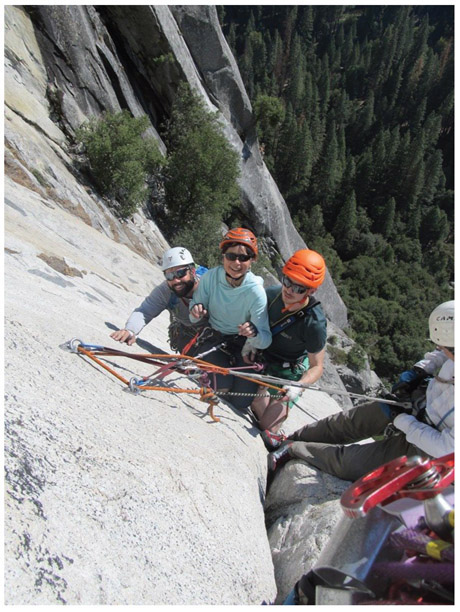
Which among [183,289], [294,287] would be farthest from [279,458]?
[183,289]

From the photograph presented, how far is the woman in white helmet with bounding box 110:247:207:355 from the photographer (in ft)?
17.8

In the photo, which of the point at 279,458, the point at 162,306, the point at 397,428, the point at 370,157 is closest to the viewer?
the point at 397,428

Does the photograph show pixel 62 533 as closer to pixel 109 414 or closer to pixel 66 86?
pixel 109 414

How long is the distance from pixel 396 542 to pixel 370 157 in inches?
3998

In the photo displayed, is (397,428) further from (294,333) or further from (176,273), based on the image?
(176,273)

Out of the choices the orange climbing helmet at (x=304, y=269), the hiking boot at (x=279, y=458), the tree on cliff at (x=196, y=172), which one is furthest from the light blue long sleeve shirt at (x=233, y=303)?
the tree on cliff at (x=196, y=172)

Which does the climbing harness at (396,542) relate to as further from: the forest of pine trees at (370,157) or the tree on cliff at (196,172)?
the forest of pine trees at (370,157)

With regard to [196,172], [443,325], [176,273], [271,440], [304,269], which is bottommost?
[271,440]

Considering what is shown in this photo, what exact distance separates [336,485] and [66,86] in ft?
79.1

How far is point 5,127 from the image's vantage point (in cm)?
1424

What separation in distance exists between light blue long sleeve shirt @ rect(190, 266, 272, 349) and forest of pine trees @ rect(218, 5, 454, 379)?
54.6 m

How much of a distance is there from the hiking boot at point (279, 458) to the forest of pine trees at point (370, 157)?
5562 cm

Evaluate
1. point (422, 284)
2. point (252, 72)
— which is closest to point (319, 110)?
point (252, 72)

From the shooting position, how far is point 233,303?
527 centimetres
